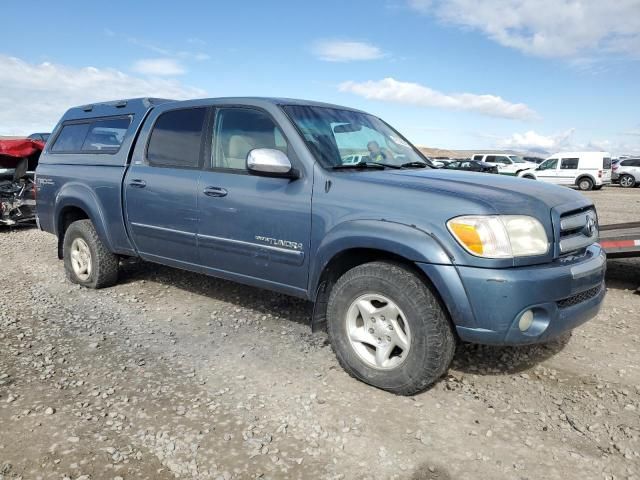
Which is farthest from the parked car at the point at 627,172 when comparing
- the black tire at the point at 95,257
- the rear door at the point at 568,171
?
the black tire at the point at 95,257

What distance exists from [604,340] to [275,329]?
2.69 meters

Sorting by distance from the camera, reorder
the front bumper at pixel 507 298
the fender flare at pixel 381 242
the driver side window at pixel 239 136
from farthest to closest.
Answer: the driver side window at pixel 239 136 → the fender flare at pixel 381 242 → the front bumper at pixel 507 298

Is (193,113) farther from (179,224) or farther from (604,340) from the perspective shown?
(604,340)

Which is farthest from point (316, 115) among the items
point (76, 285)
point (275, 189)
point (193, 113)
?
point (76, 285)

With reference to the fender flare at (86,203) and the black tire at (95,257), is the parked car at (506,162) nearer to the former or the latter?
the black tire at (95,257)

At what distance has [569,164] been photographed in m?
23.9

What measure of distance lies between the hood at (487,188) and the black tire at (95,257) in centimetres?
313

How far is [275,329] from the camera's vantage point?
4.29m

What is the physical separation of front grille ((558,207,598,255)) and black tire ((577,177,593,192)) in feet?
74.4

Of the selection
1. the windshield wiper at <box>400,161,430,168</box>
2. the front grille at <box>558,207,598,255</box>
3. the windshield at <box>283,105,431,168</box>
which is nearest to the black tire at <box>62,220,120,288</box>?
the windshield at <box>283,105,431,168</box>

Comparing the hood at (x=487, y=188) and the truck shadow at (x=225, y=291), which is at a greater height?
the hood at (x=487, y=188)

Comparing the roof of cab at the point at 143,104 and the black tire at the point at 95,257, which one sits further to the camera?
the black tire at the point at 95,257

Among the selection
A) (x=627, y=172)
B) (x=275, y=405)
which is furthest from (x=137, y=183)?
(x=627, y=172)

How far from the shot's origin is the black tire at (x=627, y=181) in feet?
87.3
